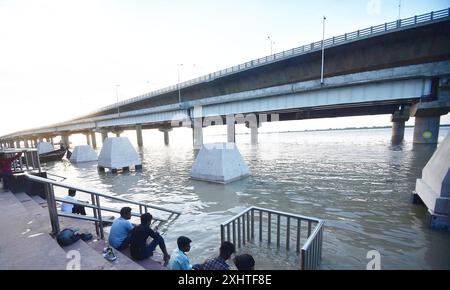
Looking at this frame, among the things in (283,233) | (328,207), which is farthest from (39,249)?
(328,207)

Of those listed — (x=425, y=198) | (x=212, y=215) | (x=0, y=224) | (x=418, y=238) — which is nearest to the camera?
(x=0, y=224)

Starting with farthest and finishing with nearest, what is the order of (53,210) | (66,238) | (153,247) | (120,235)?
(120,235)
(153,247)
(53,210)
(66,238)

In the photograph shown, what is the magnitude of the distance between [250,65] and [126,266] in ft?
86.6

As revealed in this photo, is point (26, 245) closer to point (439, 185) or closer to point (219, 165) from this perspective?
point (219, 165)

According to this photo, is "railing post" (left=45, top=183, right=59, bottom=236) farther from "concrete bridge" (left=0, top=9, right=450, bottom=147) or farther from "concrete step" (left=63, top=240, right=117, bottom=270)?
"concrete bridge" (left=0, top=9, right=450, bottom=147)

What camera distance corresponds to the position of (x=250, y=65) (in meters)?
26.2

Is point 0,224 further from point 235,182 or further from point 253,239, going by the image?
point 235,182

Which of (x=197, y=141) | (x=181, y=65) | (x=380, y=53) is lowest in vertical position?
(x=197, y=141)

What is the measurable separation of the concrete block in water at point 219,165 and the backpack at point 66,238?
8.92m

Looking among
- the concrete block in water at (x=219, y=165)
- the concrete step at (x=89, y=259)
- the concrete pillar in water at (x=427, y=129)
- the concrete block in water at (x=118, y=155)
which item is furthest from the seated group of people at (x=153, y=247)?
the concrete pillar in water at (x=427, y=129)

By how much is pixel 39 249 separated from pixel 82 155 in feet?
90.3

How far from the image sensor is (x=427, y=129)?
2844cm
